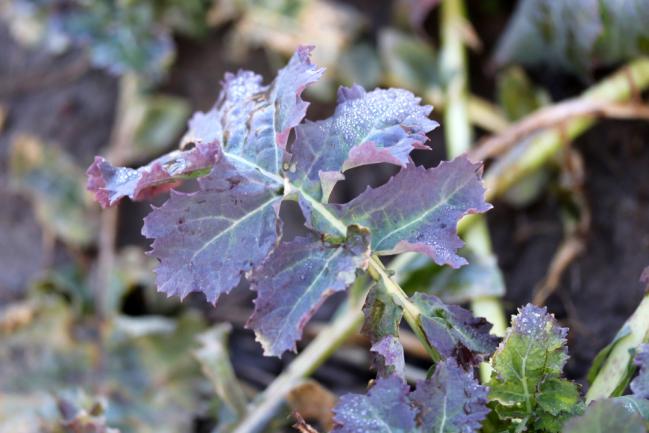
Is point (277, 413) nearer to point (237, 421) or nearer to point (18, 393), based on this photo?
point (237, 421)

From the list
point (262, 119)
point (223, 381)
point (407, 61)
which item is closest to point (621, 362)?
point (262, 119)

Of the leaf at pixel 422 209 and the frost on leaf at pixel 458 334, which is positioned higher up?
the leaf at pixel 422 209

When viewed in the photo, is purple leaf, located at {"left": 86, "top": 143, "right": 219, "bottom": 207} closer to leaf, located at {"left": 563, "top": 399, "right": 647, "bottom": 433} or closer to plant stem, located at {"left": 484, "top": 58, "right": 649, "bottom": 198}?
leaf, located at {"left": 563, "top": 399, "right": 647, "bottom": 433}

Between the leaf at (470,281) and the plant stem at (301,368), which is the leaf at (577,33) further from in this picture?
the plant stem at (301,368)

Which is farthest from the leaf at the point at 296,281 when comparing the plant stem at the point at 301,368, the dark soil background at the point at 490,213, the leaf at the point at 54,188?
the leaf at the point at 54,188

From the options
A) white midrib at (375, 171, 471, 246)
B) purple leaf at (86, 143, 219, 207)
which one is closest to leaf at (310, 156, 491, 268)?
white midrib at (375, 171, 471, 246)

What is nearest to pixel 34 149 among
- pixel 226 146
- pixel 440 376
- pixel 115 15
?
pixel 115 15
